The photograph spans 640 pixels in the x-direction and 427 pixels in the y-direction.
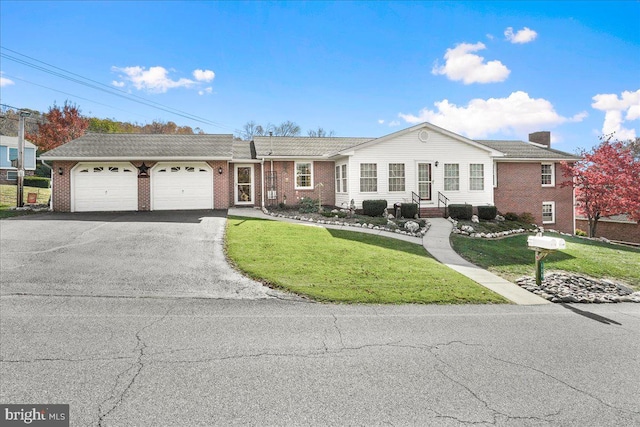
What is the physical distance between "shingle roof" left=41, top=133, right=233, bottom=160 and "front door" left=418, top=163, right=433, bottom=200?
10368 millimetres

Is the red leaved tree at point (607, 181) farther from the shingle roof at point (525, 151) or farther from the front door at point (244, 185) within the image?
the front door at point (244, 185)

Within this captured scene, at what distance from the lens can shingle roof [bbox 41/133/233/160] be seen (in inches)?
725

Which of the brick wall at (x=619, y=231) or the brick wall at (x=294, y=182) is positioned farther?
the brick wall at (x=619, y=231)

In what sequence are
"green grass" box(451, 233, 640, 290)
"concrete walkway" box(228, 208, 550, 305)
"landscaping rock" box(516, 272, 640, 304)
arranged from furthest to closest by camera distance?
"green grass" box(451, 233, 640, 290) → "concrete walkway" box(228, 208, 550, 305) → "landscaping rock" box(516, 272, 640, 304)

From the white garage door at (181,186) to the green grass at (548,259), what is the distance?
12763mm

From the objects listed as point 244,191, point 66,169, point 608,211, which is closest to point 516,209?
point 608,211

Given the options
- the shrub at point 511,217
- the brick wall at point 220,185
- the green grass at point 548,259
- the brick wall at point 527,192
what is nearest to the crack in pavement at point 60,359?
the green grass at point 548,259

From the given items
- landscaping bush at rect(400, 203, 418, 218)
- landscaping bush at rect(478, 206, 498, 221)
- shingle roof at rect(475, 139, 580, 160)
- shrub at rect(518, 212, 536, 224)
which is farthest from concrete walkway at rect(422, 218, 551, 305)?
shingle roof at rect(475, 139, 580, 160)

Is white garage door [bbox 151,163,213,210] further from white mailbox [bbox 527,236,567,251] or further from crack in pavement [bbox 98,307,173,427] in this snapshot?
white mailbox [bbox 527,236,567,251]

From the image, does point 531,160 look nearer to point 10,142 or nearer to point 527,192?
point 527,192

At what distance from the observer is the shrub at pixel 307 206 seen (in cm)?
1930

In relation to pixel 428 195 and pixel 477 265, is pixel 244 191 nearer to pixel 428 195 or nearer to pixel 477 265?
pixel 428 195

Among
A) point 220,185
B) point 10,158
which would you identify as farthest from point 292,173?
point 10,158

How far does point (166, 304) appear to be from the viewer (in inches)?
259
